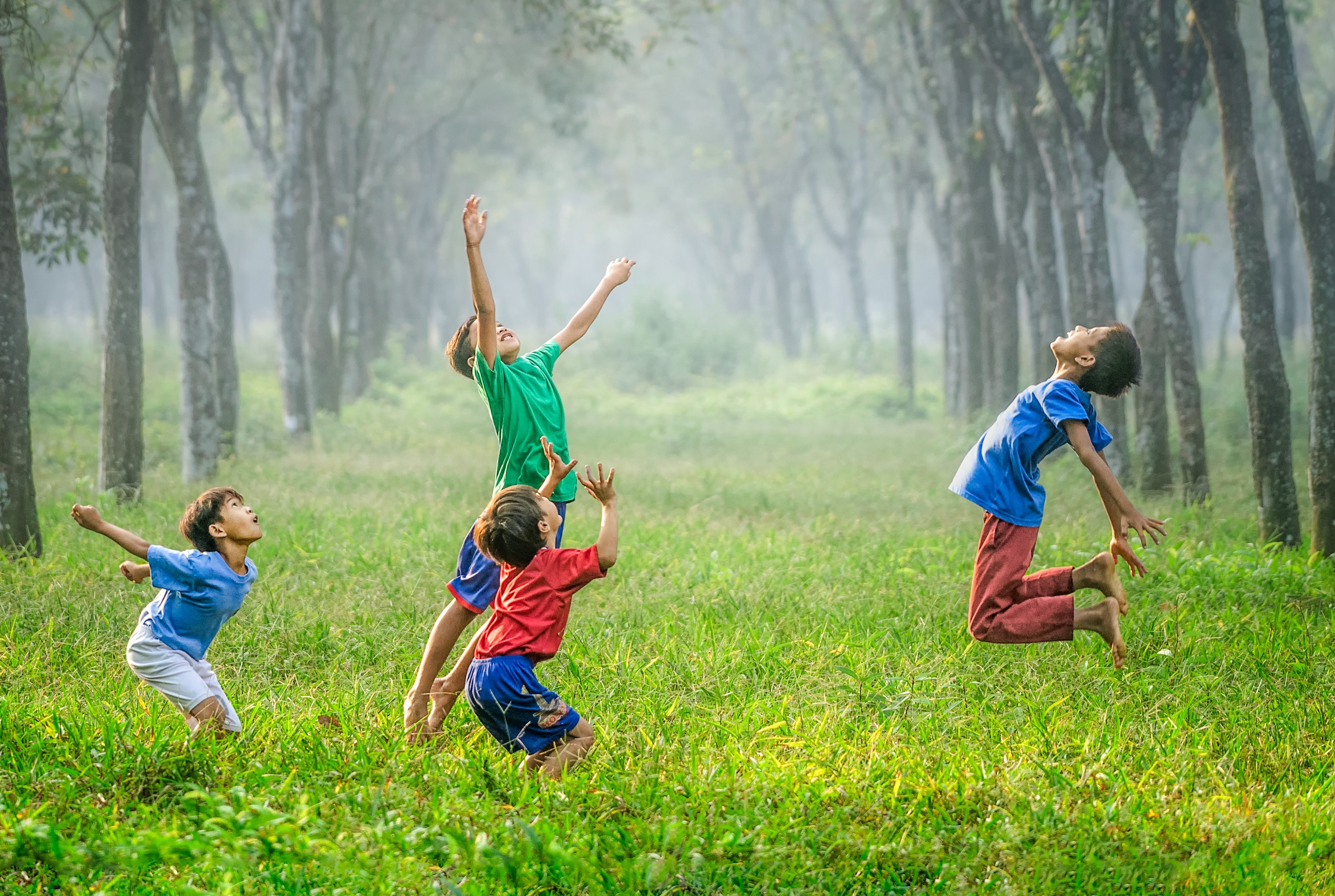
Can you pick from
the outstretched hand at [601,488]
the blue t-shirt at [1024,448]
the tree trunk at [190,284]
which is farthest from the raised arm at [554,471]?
the tree trunk at [190,284]

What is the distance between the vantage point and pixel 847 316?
65062mm

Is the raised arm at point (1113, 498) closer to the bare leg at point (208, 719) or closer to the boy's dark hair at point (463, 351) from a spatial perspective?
the boy's dark hair at point (463, 351)

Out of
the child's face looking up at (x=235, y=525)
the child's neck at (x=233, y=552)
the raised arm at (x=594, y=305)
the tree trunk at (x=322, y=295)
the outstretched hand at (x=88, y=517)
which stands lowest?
the child's neck at (x=233, y=552)

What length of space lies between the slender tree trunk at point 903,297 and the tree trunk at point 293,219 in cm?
1206

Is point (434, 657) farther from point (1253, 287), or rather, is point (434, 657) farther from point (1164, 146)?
point (1164, 146)

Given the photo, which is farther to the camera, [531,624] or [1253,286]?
[1253,286]

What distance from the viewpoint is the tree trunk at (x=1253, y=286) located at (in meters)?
7.42

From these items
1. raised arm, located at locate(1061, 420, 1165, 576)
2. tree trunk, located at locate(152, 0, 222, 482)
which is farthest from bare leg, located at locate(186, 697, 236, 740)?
tree trunk, located at locate(152, 0, 222, 482)

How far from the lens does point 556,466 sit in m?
4.02

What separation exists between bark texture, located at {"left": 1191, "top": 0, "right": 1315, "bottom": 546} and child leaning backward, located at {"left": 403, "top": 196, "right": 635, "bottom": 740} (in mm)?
5123

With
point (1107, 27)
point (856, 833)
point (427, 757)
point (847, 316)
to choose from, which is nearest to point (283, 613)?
point (427, 757)

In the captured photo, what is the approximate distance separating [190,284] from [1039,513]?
9.16m

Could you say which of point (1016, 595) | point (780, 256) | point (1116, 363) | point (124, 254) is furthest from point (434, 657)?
point (780, 256)

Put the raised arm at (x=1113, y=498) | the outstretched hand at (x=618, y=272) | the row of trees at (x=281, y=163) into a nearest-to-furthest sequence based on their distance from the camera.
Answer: the raised arm at (x=1113, y=498) < the outstretched hand at (x=618, y=272) < the row of trees at (x=281, y=163)
